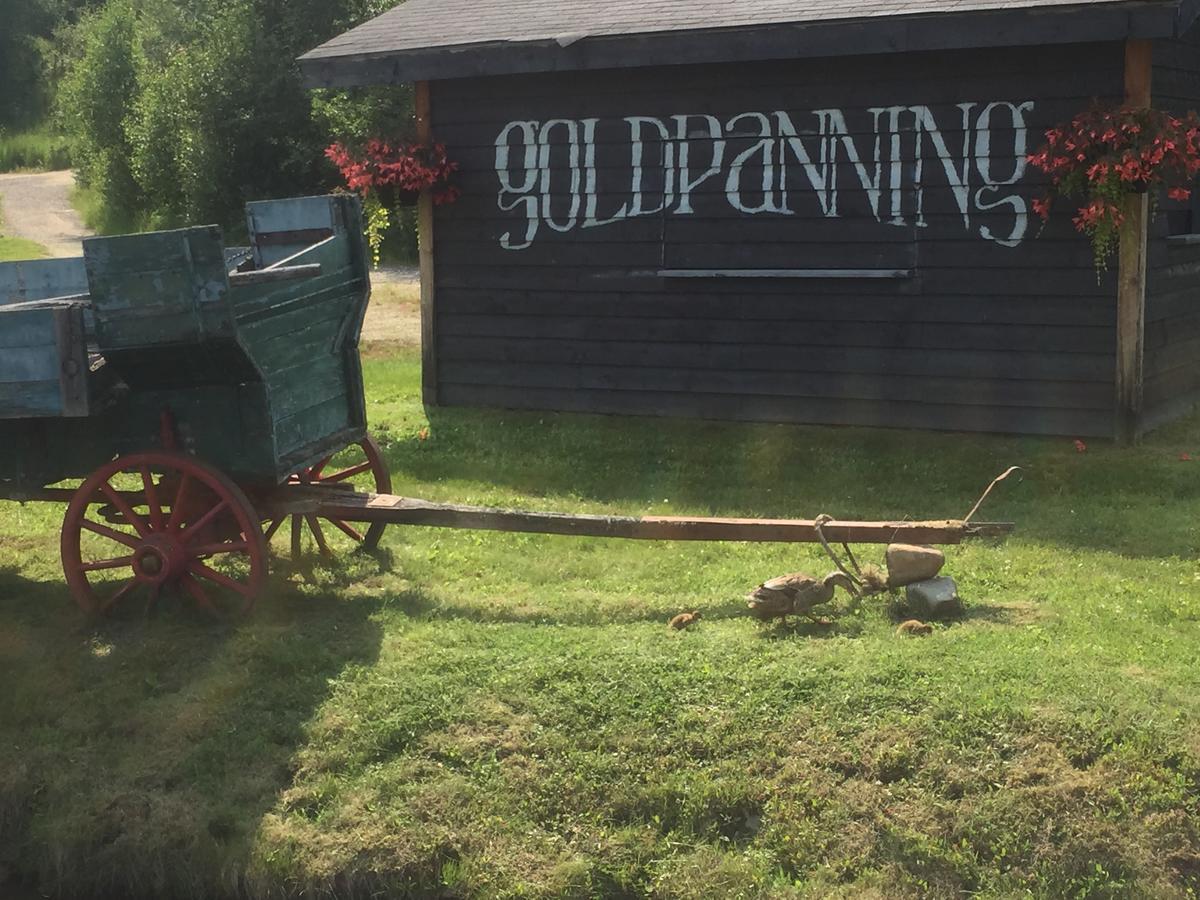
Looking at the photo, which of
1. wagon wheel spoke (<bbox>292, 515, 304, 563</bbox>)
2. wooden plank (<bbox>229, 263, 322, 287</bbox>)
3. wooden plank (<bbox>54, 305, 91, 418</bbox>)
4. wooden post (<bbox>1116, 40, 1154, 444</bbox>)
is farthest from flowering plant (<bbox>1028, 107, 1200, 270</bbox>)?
wooden plank (<bbox>54, 305, 91, 418</bbox>)

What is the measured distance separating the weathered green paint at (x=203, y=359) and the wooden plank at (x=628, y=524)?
26cm

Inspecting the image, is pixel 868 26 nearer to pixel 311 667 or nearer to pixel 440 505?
pixel 440 505

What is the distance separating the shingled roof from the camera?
8523 mm

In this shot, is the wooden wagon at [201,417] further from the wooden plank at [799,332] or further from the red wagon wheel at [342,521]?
the wooden plank at [799,332]

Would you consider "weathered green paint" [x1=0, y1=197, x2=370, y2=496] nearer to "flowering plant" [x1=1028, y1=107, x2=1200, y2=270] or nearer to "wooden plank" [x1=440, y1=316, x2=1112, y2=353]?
"wooden plank" [x1=440, y1=316, x2=1112, y2=353]

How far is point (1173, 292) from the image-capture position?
1000 centimetres

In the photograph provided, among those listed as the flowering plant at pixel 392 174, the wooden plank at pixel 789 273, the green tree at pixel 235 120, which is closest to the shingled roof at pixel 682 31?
the flowering plant at pixel 392 174

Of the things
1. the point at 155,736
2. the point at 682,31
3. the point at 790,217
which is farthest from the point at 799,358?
the point at 155,736

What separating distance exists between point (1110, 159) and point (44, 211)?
1171 inches

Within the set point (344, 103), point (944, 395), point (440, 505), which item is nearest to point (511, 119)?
point (944, 395)

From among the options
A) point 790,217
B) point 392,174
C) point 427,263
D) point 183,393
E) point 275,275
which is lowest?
point 183,393

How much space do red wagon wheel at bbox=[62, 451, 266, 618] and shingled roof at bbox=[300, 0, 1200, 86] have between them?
5218mm

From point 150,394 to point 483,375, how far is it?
5508 mm

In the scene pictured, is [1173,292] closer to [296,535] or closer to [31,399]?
[296,535]
